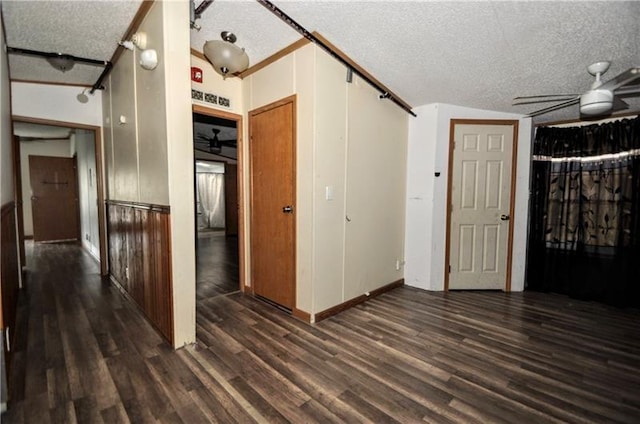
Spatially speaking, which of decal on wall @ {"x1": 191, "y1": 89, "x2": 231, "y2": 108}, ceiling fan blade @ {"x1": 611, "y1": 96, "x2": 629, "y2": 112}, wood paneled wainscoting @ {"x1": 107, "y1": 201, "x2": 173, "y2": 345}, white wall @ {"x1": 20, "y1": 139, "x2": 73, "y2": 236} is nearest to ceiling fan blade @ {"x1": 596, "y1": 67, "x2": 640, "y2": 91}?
ceiling fan blade @ {"x1": 611, "y1": 96, "x2": 629, "y2": 112}

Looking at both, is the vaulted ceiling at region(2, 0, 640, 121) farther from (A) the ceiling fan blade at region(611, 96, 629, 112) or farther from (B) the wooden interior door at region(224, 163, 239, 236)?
(B) the wooden interior door at region(224, 163, 239, 236)

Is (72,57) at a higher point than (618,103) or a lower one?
higher

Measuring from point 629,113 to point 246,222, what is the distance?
14.7 ft

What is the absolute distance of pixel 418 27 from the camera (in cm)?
202

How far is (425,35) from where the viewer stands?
2096 mm

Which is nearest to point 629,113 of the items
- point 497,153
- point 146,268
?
point 497,153

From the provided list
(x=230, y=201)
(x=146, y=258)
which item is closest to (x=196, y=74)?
(x=146, y=258)

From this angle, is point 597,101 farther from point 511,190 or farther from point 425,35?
point 511,190

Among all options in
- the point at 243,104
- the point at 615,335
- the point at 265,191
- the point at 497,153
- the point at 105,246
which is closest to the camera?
the point at 615,335

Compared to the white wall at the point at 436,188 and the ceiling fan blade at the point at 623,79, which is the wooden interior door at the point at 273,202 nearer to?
the white wall at the point at 436,188

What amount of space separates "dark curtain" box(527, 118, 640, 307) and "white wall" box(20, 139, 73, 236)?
9158 mm

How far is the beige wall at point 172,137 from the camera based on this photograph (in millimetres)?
1976

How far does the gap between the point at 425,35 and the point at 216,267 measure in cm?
400

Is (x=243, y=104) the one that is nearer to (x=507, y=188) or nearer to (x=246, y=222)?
(x=246, y=222)
